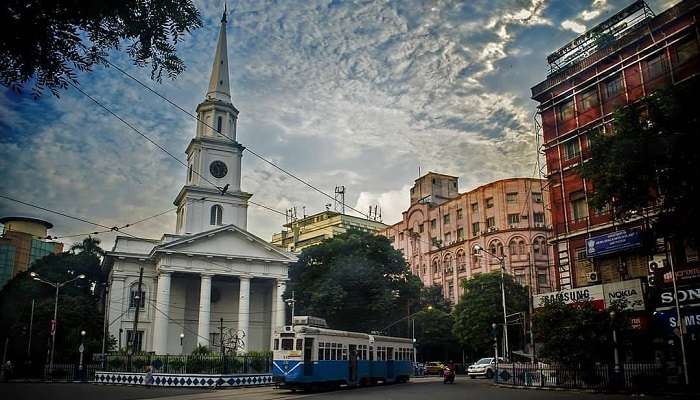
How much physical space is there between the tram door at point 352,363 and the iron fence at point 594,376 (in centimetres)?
826

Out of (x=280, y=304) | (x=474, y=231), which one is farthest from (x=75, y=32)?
(x=474, y=231)

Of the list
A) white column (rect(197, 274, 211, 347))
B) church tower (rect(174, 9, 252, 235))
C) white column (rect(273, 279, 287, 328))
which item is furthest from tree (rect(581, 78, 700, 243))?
church tower (rect(174, 9, 252, 235))

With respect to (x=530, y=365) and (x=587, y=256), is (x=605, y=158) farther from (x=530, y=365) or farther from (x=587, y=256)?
(x=530, y=365)

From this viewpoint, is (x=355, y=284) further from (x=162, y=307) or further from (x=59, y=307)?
(x=59, y=307)

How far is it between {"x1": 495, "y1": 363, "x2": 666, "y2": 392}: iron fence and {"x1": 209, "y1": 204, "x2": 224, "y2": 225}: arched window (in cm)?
3133

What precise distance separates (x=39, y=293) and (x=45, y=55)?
162 feet

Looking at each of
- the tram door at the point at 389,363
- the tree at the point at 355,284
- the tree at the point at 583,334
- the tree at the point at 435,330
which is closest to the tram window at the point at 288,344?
the tram door at the point at 389,363

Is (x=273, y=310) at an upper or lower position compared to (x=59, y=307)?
lower

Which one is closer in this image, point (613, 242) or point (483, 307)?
point (613, 242)

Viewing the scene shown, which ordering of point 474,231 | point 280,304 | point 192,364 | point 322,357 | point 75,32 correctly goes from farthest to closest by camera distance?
point 474,231 < point 280,304 < point 192,364 < point 322,357 < point 75,32

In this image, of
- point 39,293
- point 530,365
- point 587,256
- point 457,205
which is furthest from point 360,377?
point 457,205

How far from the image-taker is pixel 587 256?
28719 millimetres

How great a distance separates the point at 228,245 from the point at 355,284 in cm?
1205

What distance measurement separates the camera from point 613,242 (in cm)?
2727
